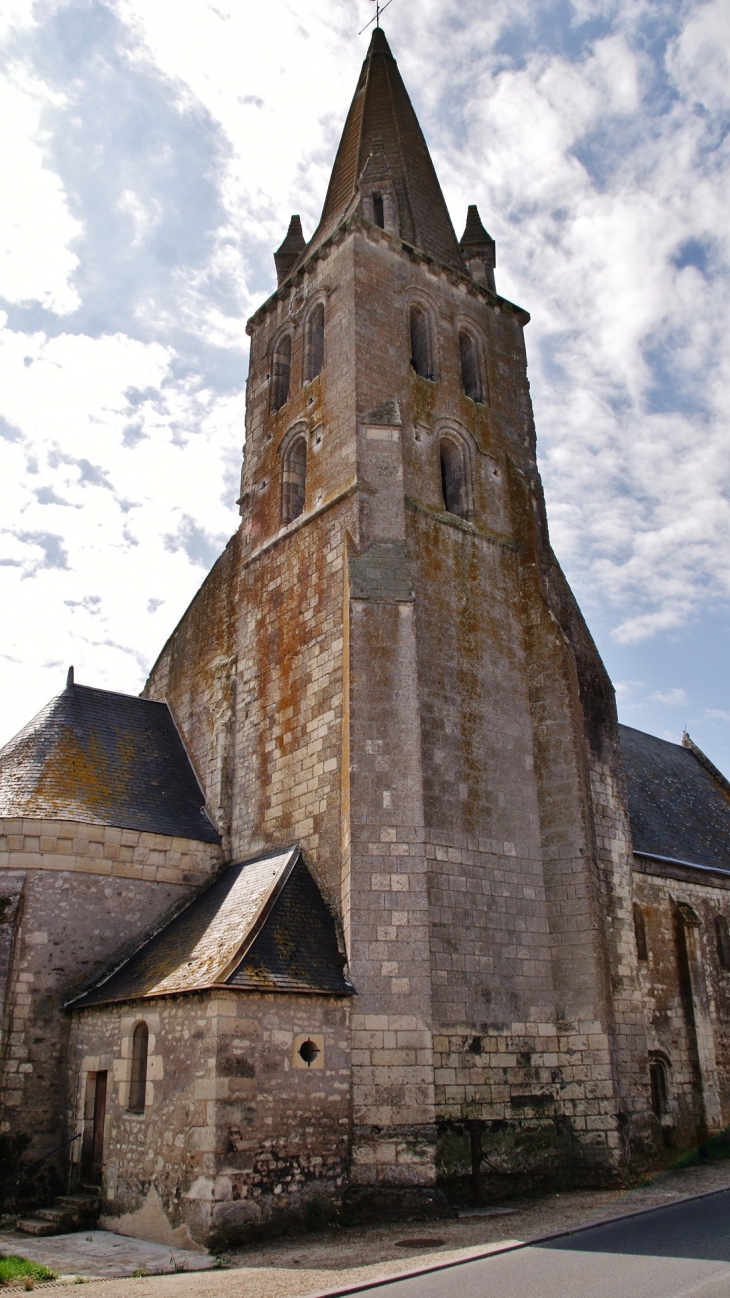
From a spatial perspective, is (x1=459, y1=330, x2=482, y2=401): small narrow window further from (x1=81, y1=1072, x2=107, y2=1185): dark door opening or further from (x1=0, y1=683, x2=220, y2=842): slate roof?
(x1=81, y1=1072, x2=107, y2=1185): dark door opening

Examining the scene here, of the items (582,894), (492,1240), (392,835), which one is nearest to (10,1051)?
(392,835)

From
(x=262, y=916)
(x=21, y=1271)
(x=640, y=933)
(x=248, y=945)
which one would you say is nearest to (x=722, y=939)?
(x=640, y=933)

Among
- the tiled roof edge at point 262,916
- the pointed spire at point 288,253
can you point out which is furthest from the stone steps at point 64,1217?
the pointed spire at point 288,253

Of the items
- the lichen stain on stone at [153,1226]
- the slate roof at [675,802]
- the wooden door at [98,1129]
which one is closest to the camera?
the lichen stain on stone at [153,1226]

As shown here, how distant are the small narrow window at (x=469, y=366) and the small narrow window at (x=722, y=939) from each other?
470 inches

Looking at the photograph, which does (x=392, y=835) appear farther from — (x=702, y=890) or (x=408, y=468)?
(x=702, y=890)

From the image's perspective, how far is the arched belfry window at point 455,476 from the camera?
52.6ft

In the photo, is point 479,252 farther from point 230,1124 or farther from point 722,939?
point 230,1124

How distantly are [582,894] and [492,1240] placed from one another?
531 centimetres

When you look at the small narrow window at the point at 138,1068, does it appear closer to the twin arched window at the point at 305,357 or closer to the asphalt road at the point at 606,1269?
the asphalt road at the point at 606,1269

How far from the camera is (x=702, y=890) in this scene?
1977cm

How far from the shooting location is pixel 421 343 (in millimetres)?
17344

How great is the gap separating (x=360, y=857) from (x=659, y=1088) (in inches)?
343

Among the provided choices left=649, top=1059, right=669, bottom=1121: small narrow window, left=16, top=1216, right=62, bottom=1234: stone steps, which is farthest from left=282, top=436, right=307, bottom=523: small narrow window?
left=649, top=1059, right=669, bottom=1121: small narrow window
